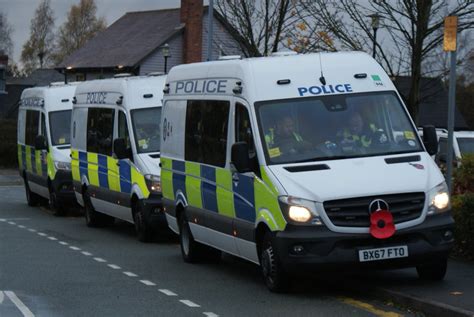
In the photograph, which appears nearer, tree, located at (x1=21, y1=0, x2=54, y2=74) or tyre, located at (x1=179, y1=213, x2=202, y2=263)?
tyre, located at (x1=179, y1=213, x2=202, y2=263)

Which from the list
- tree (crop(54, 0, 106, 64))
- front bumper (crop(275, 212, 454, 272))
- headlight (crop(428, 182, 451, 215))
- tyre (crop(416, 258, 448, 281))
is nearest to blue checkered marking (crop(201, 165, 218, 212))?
front bumper (crop(275, 212, 454, 272))

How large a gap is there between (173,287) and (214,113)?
7.61 feet

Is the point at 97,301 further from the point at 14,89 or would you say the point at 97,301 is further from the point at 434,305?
the point at 14,89

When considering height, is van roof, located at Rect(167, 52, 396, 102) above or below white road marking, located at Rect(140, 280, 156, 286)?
above

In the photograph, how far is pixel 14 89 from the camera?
84812 millimetres

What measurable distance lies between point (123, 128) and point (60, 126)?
655 cm

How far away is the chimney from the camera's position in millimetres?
62625

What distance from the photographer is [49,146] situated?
2573 centimetres

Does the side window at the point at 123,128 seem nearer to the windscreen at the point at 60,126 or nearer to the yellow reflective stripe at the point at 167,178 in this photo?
the yellow reflective stripe at the point at 167,178

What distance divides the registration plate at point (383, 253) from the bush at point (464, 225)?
217cm

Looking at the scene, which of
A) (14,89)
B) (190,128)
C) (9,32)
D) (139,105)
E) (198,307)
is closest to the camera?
(198,307)

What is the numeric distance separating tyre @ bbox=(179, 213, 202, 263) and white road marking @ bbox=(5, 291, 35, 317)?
11.0 ft

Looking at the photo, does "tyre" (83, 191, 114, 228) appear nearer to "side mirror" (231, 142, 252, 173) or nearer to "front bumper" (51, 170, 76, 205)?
"front bumper" (51, 170, 76, 205)

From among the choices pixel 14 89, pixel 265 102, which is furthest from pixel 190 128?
pixel 14 89
